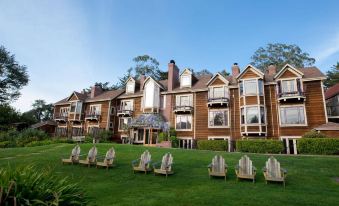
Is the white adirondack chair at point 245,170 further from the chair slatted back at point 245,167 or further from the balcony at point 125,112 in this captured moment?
the balcony at point 125,112

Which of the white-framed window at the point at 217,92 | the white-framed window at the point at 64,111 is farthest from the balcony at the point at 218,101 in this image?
the white-framed window at the point at 64,111

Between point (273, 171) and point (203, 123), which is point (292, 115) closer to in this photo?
point (203, 123)

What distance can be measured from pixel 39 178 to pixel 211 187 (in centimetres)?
664

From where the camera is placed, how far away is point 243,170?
10414 mm

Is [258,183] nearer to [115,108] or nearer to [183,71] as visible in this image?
[183,71]

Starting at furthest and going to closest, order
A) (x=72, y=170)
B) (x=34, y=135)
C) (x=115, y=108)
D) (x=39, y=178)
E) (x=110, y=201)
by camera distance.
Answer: (x=115, y=108) → (x=34, y=135) → (x=72, y=170) → (x=110, y=201) → (x=39, y=178)

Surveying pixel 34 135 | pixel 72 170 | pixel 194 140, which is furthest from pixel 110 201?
pixel 34 135

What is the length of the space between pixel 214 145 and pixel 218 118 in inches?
165

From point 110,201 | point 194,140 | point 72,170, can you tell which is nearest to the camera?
point 110,201

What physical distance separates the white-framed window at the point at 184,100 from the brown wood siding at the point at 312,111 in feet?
37.0

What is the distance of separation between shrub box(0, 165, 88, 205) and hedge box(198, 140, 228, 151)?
69.4ft

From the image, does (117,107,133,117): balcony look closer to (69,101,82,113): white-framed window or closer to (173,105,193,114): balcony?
(173,105,193,114): balcony

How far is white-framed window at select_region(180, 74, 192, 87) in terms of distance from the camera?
31206 millimetres

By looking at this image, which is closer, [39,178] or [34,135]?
[39,178]
